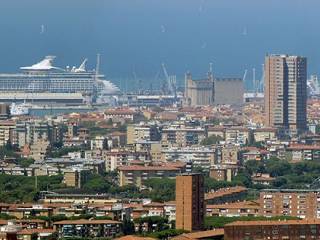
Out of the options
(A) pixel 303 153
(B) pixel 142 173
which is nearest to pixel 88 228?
(B) pixel 142 173

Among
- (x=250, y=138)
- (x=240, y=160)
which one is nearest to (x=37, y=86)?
(x=250, y=138)

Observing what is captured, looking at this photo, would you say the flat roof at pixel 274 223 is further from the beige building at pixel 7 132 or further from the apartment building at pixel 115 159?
the beige building at pixel 7 132

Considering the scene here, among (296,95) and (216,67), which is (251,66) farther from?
(296,95)

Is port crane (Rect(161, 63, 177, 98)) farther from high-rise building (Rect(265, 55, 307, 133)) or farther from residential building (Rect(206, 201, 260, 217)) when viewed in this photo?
residential building (Rect(206, 201, 260, 217))

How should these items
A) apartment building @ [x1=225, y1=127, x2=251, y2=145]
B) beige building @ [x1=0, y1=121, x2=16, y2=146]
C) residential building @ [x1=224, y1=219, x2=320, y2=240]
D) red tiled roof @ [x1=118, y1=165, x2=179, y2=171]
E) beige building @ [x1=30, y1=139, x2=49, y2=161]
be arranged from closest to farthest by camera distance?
residential building @ [x1=224, y1=219, x2=320, y2=240], red tiled roof @ [x1=118, y1=165, x2=179, y2=171], beige building @ [x1=30, y1=139, x2=49, y2=161], beige building @ [x1=0, y1=121, x2=16, y2=146], apartment building @ [x1=225, y1=127, x2=251, y2=145]

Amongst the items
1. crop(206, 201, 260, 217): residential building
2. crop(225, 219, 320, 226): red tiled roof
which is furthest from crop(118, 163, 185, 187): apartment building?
crop(225, 219, 320, 226): red tiled roof

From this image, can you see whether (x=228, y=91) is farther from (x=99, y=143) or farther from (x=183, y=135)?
(x=99, y=143)
